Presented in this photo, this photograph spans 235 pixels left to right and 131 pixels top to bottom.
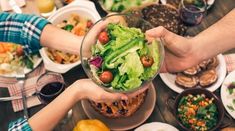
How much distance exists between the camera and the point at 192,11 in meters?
1.80

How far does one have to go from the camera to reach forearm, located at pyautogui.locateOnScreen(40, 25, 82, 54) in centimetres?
169

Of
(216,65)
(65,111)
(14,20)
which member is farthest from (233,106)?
(14,20)

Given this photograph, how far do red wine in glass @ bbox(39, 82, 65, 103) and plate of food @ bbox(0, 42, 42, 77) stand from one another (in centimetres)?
20

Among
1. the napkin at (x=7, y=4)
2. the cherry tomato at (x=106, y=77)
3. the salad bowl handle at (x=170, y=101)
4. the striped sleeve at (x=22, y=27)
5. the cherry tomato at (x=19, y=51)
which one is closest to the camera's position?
the cherry tomato at (x=106, y=77)

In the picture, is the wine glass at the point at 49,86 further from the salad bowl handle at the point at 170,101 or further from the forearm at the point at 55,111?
the salad bowl handle at the point at 170,101

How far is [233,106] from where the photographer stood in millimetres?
1635

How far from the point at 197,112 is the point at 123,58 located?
A: 0.46m

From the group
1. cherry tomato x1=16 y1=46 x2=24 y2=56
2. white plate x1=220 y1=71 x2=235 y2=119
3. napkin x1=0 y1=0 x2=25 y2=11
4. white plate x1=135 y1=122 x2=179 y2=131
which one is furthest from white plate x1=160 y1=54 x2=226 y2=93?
napkin x1=0 y1=0 x2=25 y2=11

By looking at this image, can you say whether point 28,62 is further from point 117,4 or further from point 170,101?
point 170,101

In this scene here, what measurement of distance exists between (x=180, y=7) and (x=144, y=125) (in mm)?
643

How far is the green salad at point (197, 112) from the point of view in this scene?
5.14ft

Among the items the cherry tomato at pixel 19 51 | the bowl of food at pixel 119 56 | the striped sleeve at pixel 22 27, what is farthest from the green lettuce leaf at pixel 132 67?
the cherry tomato at pixel 19 51

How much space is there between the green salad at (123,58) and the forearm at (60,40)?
11.0 inches

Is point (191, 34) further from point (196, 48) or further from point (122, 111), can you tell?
point (122, 111)
